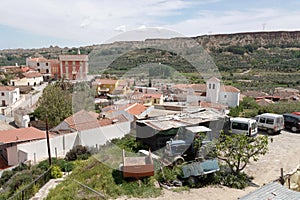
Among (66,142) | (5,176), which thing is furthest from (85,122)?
(5,176)

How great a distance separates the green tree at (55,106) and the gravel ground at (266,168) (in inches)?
471

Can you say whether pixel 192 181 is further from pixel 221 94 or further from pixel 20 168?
pixel 221 94

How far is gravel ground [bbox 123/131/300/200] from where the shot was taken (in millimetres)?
5672

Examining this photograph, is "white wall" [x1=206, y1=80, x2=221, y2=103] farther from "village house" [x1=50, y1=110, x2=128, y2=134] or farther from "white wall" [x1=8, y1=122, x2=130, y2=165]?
"white wall" [x1=8, y1=122, x2=130, y2=165]

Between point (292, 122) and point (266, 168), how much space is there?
170 inches

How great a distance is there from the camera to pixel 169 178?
6223mm

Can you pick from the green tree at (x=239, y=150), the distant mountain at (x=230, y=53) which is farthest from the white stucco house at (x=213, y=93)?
the green tree at (x=239, y=150)

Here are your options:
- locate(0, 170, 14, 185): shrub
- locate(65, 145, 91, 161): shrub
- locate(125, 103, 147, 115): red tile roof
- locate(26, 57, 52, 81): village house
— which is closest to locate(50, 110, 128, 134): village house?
locate(125, 103, 147, 115): red tile roof

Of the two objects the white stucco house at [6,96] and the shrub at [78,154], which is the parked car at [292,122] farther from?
the white stucco house at [6,96]

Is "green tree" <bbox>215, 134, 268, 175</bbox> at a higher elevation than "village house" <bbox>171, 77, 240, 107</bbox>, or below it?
below

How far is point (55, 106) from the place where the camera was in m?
16.7

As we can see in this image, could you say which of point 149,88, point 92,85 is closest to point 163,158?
point 92,85

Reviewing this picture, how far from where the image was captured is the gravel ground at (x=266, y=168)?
567cm

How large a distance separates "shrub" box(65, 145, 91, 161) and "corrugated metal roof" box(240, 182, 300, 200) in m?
6.22
